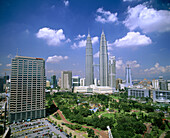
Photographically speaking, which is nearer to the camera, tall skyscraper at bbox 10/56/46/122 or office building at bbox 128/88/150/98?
tall skyscraper at bbox 10/56/46/122

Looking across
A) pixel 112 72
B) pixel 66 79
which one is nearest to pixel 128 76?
pixel 112 72

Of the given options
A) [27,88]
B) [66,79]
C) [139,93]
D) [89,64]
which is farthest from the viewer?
[89,64]

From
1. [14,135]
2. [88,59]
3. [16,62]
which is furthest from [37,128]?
[88,59]

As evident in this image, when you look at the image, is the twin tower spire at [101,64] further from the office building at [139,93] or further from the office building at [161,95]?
the office building at [161,95]

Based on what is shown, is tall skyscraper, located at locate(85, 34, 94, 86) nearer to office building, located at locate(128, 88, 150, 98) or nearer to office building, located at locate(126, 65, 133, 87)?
office building, located at locate(126, 65, 133, 87)

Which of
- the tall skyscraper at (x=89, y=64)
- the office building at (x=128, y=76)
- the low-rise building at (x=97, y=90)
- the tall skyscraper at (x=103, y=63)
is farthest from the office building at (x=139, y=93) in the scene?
the office building at (x=128, y=76)

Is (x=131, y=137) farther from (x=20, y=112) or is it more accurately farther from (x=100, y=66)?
(x=100, y=66)

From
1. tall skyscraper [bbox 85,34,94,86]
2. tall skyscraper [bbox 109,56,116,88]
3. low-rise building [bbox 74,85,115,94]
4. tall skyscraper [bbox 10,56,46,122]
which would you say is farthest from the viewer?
tall skyscraper [bbox 85,34,94,86]

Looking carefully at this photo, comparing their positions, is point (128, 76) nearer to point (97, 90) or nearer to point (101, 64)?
point (101, 64)

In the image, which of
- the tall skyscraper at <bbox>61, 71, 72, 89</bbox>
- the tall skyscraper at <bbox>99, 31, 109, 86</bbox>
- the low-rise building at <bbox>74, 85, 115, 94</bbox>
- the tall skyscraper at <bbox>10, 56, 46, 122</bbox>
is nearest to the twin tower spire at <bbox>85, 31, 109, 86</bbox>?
the tall skyscraper at <bbox>99, 31, 109, 86</bbox>
